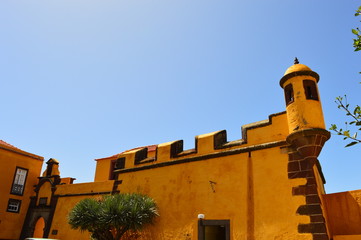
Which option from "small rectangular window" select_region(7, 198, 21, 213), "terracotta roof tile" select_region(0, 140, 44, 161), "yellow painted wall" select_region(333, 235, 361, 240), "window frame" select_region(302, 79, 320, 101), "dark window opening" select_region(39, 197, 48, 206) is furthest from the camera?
"terracotta roof tile" select_region(0, 140, 44, 161)

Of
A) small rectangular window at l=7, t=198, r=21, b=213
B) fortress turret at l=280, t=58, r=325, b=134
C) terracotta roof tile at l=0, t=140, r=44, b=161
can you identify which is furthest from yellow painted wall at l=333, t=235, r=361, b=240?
terracotta roof tile at l=0, t=140, r=44, b=161

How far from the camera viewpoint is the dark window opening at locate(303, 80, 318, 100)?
9.98m

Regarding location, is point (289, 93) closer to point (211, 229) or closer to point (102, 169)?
point (211, 229)

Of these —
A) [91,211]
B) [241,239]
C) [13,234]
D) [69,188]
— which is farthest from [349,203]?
[13,234]

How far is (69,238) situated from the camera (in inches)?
604

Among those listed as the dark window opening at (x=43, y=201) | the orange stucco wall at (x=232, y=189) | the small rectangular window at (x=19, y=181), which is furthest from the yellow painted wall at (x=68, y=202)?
the small rectangular window at (x=19, y=181)

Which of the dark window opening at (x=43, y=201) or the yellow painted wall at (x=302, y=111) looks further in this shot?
the dark window opening at (x=43, y=201)

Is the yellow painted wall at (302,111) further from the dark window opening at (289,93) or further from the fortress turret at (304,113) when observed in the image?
the dark window opening at (289,93)

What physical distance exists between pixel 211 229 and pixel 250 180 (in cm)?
264

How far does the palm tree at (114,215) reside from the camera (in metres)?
11.3

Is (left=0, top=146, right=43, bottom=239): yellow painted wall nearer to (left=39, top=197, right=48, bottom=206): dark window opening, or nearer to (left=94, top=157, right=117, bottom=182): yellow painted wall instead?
(left=39, top=197, right=48, bottom=206): dark window opening

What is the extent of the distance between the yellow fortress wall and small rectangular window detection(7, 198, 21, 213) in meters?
10.6

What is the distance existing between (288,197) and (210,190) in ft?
9.97

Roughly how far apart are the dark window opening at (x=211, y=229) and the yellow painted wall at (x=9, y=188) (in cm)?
1516
